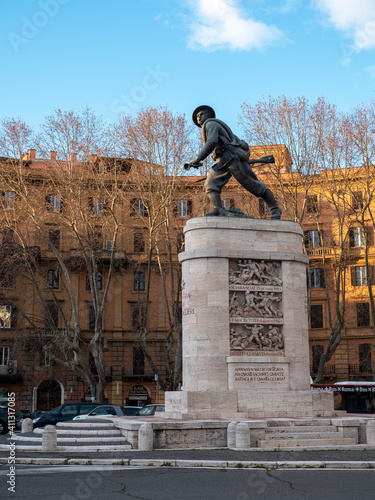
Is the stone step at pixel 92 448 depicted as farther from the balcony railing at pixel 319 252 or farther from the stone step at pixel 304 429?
the balcony railing at pixel 319 252

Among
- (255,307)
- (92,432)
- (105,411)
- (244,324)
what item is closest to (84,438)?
(92,432)

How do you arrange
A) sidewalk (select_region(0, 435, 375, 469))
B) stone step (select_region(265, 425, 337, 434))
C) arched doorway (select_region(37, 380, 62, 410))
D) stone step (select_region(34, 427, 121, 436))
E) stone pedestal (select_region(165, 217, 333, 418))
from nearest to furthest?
sidewalk (select_region(0, 435, 375, 469)) < stone step (select_region(265, 425, 337, 434)) < stone step (select_region(34, 427, 121, 436)) < stone pedestal (select_region(165, 217, 333, 418)) < arched doorway (select_region(37, 380, 62, 410))

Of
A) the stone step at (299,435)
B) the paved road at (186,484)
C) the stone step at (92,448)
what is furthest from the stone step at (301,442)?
the stone step at (92,448)

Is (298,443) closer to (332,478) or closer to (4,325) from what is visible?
(332,478)

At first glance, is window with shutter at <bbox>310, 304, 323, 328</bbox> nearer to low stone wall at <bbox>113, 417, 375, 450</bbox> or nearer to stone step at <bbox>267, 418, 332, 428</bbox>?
stone step at <bbox>267, 418, 332, 428</bbox>

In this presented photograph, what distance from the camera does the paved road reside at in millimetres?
9469

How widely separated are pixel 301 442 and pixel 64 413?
12.4m

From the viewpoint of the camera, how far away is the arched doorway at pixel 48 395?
A: 46562 millimetres

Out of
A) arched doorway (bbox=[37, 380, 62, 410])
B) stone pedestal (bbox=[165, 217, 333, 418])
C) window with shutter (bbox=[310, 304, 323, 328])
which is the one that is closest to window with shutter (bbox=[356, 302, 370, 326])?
window with shutter (bbox=[310, 304, 323, 328])

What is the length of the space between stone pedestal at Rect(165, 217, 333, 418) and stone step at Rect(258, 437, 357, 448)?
1857mm

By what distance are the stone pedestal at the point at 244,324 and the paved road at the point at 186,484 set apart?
487 cm

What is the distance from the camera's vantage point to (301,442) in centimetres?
1523

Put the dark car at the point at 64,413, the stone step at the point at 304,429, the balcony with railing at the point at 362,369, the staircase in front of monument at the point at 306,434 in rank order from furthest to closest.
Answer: the balcony with railing at the point at 362,369 < the dark car at the point at 64,413 < the stone step at the point at 304,429 < the staircase in front of monument at the point at 306,434

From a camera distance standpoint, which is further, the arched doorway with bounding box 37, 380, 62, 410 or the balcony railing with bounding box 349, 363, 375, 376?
the arched doorway with bounding box 37, 380, 62, 410
